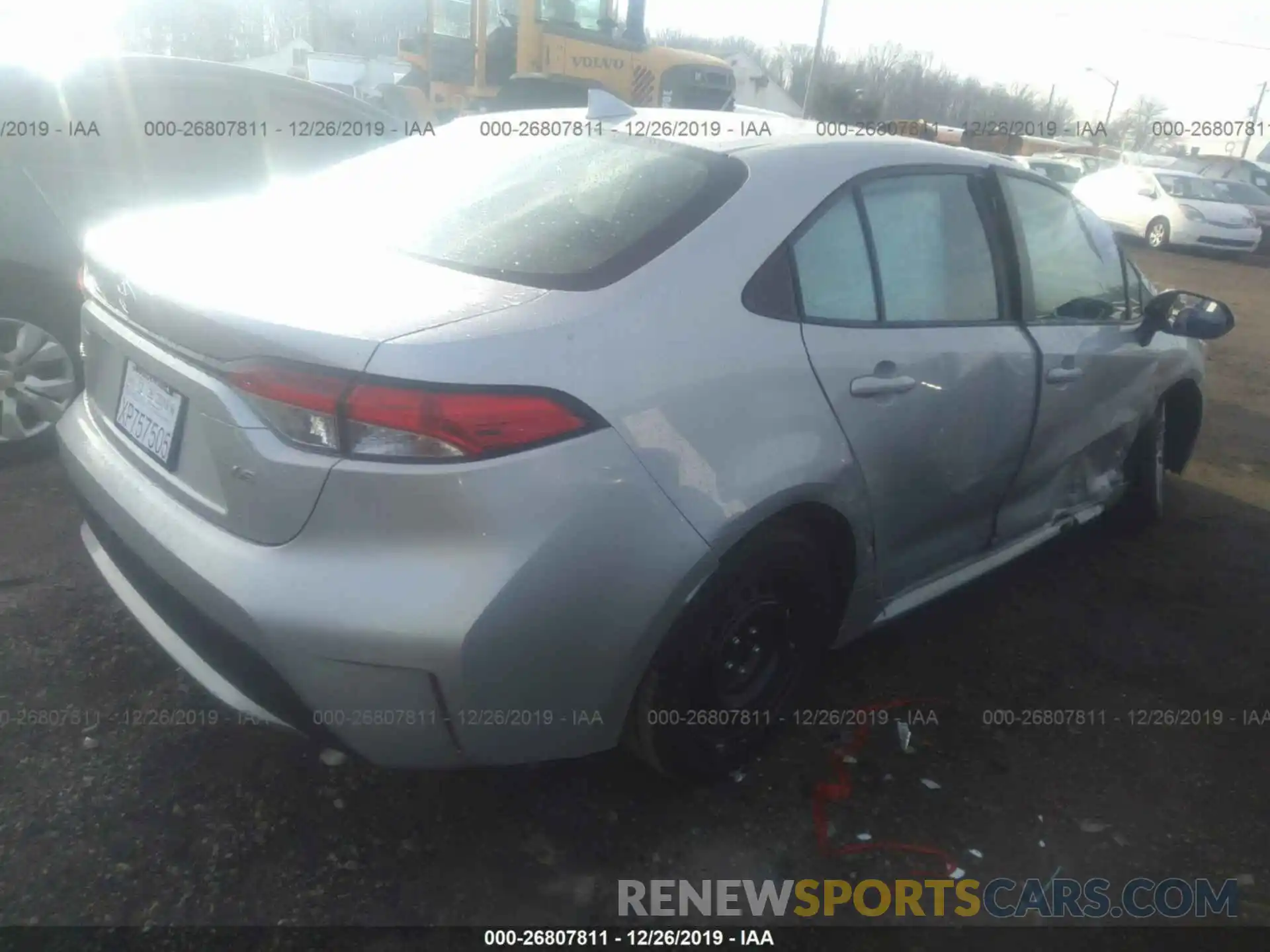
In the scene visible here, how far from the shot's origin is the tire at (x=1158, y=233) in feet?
57.2

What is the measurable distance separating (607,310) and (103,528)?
1338 millimetres

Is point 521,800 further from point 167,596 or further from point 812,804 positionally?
point 167,596

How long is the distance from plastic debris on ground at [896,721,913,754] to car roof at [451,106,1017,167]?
162cm

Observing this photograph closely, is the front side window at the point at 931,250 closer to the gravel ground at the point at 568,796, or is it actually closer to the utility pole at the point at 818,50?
the gravel ground at the point at 568,796

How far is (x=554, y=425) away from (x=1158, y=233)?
61.5ft

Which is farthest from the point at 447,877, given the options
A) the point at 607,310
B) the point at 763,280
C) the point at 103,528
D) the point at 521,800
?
the point at 763,280

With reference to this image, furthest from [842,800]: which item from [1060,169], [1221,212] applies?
[1060,169]

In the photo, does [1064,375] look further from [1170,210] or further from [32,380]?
[1170,210]

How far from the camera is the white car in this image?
17047mm

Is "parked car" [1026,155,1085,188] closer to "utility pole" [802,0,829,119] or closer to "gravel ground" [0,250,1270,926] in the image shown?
"utility pole" [802,0,829,119]

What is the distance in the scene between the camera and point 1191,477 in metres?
5.23

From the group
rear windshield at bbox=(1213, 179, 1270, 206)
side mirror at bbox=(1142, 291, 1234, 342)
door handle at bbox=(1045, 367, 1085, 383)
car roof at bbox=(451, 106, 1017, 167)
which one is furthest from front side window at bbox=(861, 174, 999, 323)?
rear windshield at bbox=(1213, 179, 1270, 206)

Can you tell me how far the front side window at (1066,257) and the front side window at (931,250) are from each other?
257 mm

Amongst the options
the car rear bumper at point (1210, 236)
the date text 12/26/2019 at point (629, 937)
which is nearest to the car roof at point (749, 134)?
the date text 12/26/2019 at point (629, 937)
